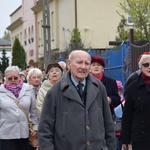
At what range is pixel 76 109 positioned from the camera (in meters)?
4.88

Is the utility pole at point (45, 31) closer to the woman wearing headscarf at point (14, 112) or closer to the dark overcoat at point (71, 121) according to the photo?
the woman wearing headscarf at point (14, 112)

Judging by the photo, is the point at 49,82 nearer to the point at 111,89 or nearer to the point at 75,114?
the point at 111,89

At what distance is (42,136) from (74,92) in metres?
0.59

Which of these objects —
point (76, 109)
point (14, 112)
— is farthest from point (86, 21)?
point (76, 109)

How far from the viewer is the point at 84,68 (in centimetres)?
498

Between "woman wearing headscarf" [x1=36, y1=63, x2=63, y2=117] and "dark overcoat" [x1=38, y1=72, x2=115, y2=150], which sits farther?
"woman wearing headscarf" [x1=36, y1=63, x2=63, y2=117]

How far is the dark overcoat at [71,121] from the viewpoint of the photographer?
4.85m

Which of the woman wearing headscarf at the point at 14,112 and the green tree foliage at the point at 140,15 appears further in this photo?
the green tree foliage at the point at 140,15

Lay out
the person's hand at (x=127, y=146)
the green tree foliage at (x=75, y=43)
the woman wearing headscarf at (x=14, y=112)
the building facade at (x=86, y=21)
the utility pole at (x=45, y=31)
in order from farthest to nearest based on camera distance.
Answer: the building facade at (x=86, y=21), the green tree foliage at (x=75, y=43), the utility pole at (x=45, y=31), the woman wearing headscarf at (x=14, y=112), the person's hand at (x=127, y=146)

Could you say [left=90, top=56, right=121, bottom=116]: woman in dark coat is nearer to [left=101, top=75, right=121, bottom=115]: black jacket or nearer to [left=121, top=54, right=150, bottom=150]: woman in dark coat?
[left=101, top=75, right=121, bottom=115]: black jacket

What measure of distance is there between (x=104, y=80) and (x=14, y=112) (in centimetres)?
154

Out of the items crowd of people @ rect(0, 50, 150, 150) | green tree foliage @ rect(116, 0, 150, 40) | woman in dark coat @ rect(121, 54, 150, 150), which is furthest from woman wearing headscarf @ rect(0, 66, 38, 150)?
green tree foliage @ rect(116, 0, 150, 40)

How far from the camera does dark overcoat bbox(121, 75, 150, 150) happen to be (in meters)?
6.12

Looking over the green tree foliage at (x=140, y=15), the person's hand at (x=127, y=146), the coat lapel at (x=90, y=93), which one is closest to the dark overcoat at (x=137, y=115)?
the person's hand at (x=127, y=146)
